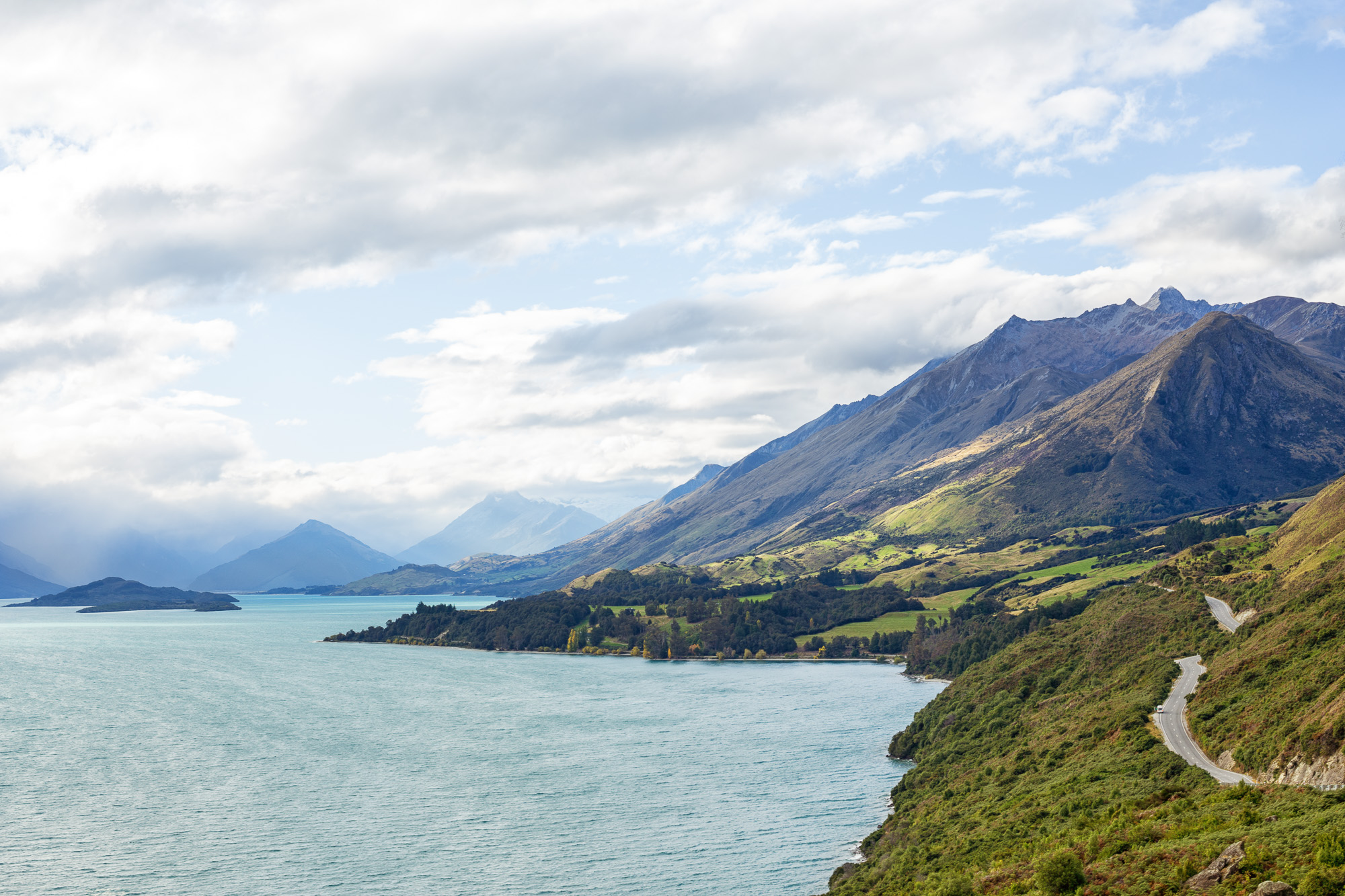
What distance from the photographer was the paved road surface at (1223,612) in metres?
114

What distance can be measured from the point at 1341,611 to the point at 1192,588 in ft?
218

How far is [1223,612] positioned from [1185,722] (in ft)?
157

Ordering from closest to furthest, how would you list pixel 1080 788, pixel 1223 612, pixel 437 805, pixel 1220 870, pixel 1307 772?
1. pixel 1220 870
2. pixel 1307 772
3. pixel 1080 788
4. pixel 1223 612
5. pixel 437 805

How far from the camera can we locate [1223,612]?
405 ft

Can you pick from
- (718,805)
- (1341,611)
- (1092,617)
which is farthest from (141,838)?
(1092,617)

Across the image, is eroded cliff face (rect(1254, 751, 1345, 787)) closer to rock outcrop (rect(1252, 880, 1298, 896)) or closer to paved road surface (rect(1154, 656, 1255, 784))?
paved road surface (rect(1154, 656, 1255, 784))

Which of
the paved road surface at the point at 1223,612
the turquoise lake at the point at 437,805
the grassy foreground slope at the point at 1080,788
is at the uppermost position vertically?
the paved road surface at the point at 1223,612

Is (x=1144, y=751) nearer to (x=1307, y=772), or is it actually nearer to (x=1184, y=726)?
(x=1184, y=726)

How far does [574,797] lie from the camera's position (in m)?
132

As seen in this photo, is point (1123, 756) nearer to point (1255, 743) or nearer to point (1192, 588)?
point (1255, 743)

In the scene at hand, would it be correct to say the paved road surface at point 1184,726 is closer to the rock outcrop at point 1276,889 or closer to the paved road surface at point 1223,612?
the paved road surface at point 1223,612

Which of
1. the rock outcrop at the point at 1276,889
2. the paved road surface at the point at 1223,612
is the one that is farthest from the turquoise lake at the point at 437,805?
the rock outcrop at the point at 1276,889

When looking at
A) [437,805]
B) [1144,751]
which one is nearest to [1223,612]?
[1144,751]

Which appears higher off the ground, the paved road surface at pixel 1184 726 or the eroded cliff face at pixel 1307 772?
the eroded cliff face at pixel 1307 772
